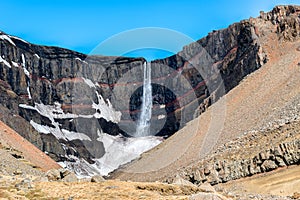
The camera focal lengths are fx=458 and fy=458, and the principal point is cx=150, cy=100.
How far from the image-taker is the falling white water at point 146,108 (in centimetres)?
16104

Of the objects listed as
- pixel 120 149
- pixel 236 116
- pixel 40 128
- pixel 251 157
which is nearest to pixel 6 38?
pixel 40 128

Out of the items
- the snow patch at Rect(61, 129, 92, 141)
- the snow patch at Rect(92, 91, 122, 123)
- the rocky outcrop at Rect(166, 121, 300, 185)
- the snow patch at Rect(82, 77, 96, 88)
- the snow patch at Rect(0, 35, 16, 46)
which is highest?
the snow patch at Rect(0, 35, 16, 46)

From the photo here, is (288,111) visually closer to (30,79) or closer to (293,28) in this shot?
(293,28)

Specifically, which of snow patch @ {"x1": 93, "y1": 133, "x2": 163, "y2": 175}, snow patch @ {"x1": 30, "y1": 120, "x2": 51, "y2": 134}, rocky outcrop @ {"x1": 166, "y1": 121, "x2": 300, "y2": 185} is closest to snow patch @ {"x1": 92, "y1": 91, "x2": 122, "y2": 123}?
snow patch @ {"x1": 93, "y1": 133, "x2": 163, "y2": 175}

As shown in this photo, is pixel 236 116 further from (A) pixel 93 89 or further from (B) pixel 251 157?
(A) pixel 93 89

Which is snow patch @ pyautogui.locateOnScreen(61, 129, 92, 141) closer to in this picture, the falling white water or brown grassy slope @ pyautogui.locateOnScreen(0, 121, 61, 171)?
the falling white water

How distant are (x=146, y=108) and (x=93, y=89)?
2196 centimetres

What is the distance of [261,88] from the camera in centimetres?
7150

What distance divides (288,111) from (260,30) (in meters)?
55.2

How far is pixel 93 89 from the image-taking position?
176125 millimetres

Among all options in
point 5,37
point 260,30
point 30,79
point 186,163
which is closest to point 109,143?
point 30,79

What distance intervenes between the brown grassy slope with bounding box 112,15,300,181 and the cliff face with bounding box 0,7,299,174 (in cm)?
3718

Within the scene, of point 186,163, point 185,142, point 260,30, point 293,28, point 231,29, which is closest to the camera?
point 186,163

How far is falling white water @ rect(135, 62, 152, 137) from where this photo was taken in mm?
161038
